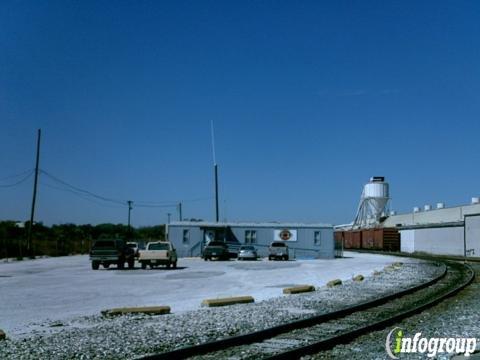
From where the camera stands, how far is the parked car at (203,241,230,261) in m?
49.1

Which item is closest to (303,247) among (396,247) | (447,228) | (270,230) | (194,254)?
(270,230)

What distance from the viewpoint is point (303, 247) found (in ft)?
190

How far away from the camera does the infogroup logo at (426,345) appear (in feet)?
33.2

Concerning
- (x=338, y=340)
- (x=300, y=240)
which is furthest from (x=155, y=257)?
(x=338, y=340)

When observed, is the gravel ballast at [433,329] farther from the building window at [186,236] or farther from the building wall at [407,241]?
the building wall at [407,241]

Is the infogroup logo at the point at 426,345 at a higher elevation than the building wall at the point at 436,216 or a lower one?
lower

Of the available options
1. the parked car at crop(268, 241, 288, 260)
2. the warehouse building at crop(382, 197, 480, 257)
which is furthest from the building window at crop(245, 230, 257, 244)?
the warehouse building at crop(382, 197, 480, 257)

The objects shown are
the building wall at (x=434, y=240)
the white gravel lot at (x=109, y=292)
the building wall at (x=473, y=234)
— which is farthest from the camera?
the building wall at (x=434, y=240)

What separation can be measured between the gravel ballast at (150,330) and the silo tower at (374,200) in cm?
8824

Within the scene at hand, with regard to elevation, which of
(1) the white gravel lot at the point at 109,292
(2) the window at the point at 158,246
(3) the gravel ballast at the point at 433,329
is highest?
(2) the window at the point at 158,246

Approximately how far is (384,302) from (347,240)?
7937 centimetres

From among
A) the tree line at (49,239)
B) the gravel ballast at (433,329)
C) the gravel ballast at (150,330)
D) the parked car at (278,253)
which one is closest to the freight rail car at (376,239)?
the parked car at (278,253)

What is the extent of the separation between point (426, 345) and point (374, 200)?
317 ft

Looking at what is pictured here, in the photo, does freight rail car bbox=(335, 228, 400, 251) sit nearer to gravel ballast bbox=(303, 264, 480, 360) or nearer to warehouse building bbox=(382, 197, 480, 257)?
warehouse building bbox=(382, 197, 480, 257)
